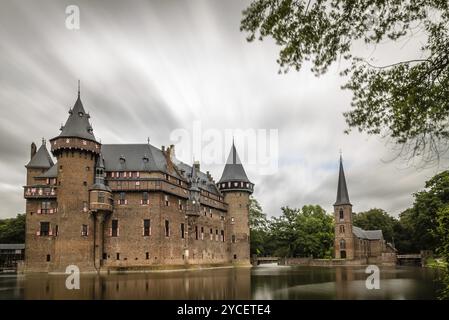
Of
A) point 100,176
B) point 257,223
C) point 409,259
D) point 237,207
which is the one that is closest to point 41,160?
point 100,176

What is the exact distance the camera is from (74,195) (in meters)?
40.5

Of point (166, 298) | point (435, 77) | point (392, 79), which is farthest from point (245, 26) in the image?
point (166, 298)

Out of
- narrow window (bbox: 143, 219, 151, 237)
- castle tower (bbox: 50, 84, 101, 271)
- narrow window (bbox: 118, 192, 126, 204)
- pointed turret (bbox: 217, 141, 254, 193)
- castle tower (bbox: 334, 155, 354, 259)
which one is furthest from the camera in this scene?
castle tower (bbox: 334, 155, 354, 259)

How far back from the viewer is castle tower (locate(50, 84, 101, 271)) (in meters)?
39.4

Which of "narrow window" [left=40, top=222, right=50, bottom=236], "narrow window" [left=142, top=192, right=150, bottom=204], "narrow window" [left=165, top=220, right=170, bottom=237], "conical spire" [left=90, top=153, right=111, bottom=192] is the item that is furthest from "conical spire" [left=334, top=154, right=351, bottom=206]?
"narrow window" [left=40, top=222, right=50, bottom=236]

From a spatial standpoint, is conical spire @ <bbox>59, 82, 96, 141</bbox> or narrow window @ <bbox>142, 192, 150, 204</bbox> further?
narrow window @ <bbox>142, 192, 150, 204</bbox>

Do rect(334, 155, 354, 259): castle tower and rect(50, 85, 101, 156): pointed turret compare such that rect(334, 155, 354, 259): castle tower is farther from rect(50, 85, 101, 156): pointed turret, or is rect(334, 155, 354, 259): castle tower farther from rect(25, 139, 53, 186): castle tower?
rect(25, 139, 53, 186): castle tower

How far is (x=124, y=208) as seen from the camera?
43.2 metres

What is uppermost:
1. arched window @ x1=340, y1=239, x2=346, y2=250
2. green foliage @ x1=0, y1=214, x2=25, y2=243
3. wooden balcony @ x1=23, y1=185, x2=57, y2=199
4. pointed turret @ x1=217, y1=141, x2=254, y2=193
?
pointed turret @ x1=217, y1=141, x2=254, y2=193

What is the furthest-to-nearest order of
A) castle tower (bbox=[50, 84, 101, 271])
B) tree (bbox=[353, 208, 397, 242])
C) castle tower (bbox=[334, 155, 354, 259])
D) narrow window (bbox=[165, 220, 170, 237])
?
tree (bbox=[353, 208, 397, 242]) < castle tower (bbox=[334, 155, 354, 259]) < narrow window (bbox=[165, 220, 170, 237]) < castle tower (bbox=[50, 84, 101, 271])

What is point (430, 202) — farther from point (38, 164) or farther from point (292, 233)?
point (38, 164)

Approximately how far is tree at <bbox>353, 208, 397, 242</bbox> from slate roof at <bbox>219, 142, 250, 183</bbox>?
41046 millimetres
